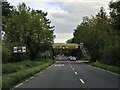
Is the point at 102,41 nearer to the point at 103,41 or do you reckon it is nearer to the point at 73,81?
the point at 103,41

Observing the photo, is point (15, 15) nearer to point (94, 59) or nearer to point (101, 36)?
point (101, 36)

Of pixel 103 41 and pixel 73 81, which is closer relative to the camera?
pixel 73 81

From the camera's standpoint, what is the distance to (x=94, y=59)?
248ft

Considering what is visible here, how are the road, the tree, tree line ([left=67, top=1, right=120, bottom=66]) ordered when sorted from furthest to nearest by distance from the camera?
the tree < tree line ([left=67, top=1, right=120, bottom=66]) < the road

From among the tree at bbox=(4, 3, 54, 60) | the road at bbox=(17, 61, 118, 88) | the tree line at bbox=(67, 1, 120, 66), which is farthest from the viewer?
the tree at bbox=(4, 3, 54, 60)

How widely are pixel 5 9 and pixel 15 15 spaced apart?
10804 millimetres

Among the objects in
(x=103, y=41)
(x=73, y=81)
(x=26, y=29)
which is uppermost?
(x=26, y=29)

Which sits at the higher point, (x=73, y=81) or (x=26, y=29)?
(x=26, y=29)

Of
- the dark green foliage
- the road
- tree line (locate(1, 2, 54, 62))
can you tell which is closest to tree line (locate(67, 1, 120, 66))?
the dark green foliage

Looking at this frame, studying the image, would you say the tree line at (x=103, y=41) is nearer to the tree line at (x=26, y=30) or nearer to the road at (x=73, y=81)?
the tree line at (x=26, y=30)

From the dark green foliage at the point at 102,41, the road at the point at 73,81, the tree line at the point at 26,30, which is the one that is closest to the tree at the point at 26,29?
the tree line at the point at 26,30

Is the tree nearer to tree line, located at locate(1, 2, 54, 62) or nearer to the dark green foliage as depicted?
tree line, located at locate(1, 2, 54, 62)

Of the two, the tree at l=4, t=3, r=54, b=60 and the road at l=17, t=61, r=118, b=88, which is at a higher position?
the tree at l=4, t=3, r=54, b=60

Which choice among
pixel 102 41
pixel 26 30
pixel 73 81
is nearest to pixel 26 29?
pixel 26 30
